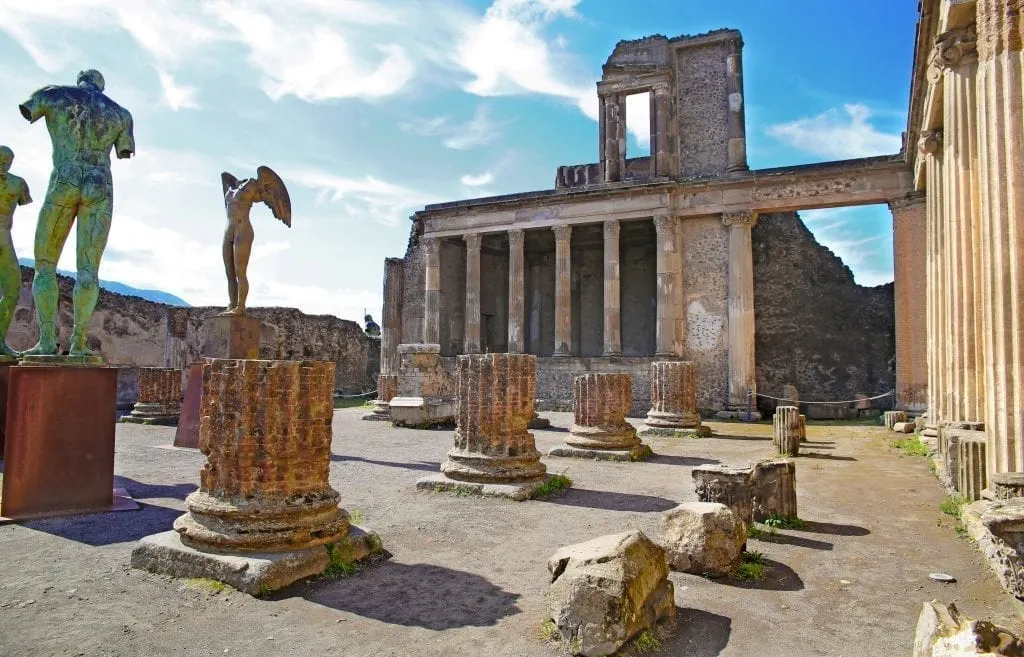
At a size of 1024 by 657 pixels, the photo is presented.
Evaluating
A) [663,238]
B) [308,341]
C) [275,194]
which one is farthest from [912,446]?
[308,341]

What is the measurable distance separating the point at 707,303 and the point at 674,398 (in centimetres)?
718

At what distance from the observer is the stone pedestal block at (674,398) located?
13.1 meters

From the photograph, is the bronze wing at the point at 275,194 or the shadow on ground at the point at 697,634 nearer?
the shadow on ground at the point at 697,634

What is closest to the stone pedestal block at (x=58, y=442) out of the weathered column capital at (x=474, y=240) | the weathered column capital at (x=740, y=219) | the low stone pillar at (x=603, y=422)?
the low stone pillar at (x=603, y=422)

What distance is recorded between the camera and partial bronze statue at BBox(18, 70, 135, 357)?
588cm

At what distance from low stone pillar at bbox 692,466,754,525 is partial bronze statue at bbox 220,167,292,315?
230 inches

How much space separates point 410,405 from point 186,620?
433 inches

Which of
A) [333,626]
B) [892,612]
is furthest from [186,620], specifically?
[892,612]

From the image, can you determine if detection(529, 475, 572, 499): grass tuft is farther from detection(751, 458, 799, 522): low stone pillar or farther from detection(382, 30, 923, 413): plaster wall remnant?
detection(382, 30, 923, 413): plaster wall remnant

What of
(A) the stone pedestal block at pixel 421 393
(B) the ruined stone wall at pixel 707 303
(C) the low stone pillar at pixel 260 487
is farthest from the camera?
(B) the ruined stone wall at pixel 707 303

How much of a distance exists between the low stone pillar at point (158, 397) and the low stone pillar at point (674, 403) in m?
10.2

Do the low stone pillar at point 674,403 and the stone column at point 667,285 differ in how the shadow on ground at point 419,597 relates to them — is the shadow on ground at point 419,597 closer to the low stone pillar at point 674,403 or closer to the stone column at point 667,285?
the low stone pillar at point 674,403

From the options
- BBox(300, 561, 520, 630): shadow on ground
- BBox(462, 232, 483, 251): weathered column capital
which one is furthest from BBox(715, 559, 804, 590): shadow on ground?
BBox(462, 232, 483, 251): weathered column capital

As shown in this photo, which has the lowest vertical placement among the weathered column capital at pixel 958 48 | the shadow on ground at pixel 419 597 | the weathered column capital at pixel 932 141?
the shadow on ground at pixel 419 597
